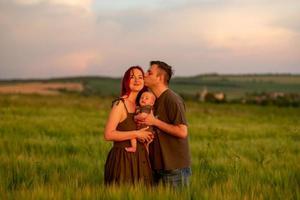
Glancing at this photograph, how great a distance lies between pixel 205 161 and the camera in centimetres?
885

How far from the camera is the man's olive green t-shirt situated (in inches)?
239

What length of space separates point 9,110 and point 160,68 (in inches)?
819

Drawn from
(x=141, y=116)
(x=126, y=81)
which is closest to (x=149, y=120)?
(x=141, y=116)

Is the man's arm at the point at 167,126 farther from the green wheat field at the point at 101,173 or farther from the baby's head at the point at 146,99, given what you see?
the green wheat field at the point at 101,173

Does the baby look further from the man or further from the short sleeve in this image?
the short sleeve

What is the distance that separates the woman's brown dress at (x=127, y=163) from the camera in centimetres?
604

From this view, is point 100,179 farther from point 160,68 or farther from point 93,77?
point 93,77

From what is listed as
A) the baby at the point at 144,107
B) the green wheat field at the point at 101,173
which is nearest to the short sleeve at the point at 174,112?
the baby at the point at 144,107

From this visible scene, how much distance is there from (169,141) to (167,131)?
0.25 metres

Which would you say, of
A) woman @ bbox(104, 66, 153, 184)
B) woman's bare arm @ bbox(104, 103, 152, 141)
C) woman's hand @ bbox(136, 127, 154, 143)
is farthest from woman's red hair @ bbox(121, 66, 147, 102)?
woman's hand @ bbox(136, 127, 154, 143)

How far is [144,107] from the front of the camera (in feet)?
19.3

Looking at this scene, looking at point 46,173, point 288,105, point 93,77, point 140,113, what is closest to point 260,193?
point 140,113

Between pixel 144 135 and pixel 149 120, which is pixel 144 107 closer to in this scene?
pixel 149 120

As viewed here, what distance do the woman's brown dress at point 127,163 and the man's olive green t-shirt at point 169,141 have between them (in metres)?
0.15
